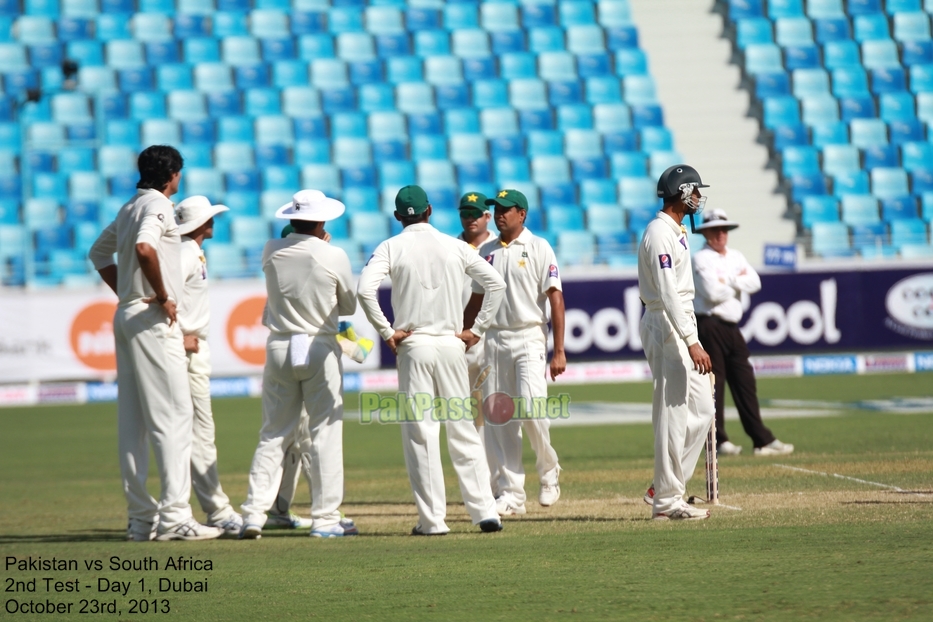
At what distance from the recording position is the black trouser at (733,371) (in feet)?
40.4

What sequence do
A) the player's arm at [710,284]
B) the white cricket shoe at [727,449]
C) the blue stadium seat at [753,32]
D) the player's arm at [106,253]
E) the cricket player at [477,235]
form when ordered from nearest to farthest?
the player's arm at [106,253]
the cricket player at [477,235]
the player's arm at [710,284]
the white cricket shoe at [727,449]
the blue stadium seat at [753,32]

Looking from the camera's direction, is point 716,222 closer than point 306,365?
No

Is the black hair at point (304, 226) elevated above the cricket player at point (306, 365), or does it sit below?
above

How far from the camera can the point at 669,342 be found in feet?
27.4

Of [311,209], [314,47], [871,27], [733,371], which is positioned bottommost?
[733,371]

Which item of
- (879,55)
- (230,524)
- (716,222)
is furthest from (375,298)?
(879,55)

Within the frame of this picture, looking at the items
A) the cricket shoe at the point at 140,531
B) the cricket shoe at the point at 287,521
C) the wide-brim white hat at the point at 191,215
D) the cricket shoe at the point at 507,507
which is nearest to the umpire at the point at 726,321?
the cricket shoe at the point at 507,507

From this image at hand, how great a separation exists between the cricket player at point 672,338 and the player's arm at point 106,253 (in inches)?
149

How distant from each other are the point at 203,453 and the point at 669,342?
11.6 feet

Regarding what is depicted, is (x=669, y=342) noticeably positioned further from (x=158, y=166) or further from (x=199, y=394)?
(x=158, y=166)

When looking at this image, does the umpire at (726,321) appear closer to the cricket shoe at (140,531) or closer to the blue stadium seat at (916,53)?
the cricket shoe at (140,531)

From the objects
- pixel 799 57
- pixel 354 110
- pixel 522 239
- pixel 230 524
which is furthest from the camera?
pixel 799 57

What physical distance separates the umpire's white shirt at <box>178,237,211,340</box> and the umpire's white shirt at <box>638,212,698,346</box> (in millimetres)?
3252

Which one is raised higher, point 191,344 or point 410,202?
point 410,202
